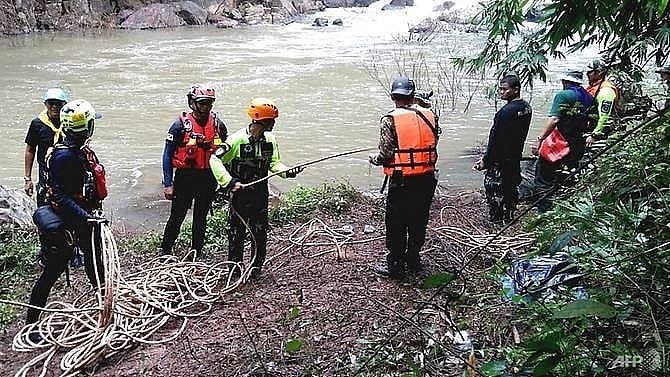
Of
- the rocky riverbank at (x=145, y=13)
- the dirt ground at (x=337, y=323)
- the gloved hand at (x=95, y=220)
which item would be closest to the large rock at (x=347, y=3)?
the rocky riverbank at (x=145, y=13)

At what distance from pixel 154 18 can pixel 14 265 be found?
2838 centimetres

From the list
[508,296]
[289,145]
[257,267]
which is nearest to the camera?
[508,296]

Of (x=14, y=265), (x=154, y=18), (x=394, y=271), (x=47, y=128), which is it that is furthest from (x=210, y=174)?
(x=154, y=18)

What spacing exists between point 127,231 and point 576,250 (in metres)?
6.27

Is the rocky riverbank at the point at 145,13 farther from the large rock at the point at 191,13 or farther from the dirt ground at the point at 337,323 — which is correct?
the dirt ground at the point at 337,323

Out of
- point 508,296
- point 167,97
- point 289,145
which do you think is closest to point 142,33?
point 167,97

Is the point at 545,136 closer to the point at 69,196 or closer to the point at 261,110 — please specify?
the point at 261,110

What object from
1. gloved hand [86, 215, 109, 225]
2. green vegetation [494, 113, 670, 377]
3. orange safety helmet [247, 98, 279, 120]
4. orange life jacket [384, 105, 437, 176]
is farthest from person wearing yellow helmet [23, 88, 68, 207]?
green vegetation [494, 113, 670, 377]

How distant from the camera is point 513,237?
19.2 ft

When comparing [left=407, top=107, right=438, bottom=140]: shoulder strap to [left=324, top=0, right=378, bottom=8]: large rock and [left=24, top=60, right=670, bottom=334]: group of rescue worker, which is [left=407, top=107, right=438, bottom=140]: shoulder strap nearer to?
[left=24, top=60, right=670, bottom=334]: group of rescue worker

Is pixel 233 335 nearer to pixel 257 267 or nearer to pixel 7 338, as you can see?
pixel 257 267

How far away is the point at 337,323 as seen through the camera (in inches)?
175

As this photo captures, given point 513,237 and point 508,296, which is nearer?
point 508,296

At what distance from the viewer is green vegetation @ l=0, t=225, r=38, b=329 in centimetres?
562
